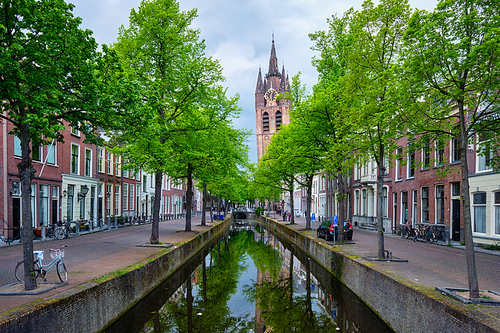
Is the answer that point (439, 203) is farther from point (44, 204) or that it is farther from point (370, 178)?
point (44, 204)

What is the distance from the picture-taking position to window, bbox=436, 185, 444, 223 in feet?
70.1

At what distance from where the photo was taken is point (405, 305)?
800cm

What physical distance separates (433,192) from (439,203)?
30.7 inches

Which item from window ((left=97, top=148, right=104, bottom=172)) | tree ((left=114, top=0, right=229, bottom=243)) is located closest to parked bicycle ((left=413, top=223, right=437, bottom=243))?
tree ((left=114, top=0, right=229, bottom=243))

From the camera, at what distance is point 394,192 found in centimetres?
2808

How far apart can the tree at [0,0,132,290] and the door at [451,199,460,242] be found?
18952 millimetres

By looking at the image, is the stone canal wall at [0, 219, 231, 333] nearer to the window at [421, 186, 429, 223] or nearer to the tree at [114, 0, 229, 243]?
the tree at [114, 0, 229, 243]

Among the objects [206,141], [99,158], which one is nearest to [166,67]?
[206,141]

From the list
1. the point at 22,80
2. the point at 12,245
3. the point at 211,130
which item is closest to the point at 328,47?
the point at 211,130

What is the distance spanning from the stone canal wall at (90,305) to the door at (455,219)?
1626 cm

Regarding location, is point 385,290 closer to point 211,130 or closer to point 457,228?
point 211,130

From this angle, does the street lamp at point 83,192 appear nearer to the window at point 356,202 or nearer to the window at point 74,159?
the window at point 74,159

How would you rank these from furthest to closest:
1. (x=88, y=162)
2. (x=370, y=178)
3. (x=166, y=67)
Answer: (x=370, y=178) < (x=88, y=162) < (x=166, y=67)

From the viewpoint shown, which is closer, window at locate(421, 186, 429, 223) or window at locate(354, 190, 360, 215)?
window at locate(421, 186, 429, 223)
